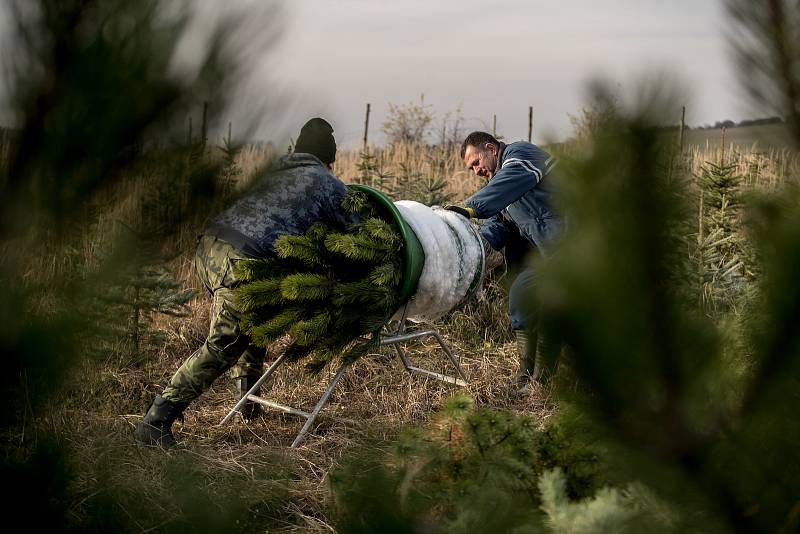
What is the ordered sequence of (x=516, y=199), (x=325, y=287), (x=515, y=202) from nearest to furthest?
1. (x=325, y=287)
2. (x=516, y=199)
3. (x=515, y=202)

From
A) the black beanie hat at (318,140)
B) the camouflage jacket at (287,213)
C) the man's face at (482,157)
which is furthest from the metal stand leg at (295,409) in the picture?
the man's face at (482,157)

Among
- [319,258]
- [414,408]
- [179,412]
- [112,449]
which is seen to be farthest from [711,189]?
[112,449]

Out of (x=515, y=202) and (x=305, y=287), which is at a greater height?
(x=515, y=202)

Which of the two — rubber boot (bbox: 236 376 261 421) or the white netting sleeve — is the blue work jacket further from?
rubber boot (bbox: 236 376 261 421)

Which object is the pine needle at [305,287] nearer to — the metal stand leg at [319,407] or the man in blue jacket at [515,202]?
the metal stand leg at [319,407]

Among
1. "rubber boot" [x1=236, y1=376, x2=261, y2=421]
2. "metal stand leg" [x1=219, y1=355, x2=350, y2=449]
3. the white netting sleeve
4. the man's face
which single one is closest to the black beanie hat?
the white netting sleeve

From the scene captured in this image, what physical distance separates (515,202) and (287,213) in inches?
82.6

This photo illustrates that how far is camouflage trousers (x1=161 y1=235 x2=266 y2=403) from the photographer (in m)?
4.32

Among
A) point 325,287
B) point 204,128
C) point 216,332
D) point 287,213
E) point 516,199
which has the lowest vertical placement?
point 216,332

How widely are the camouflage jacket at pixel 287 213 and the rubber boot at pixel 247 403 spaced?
1.17 meters

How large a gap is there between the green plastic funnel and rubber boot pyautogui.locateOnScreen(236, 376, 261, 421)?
1.31 metres

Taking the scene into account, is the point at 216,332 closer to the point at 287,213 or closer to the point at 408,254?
the point at 287,213

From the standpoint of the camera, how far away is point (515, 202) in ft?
19.3

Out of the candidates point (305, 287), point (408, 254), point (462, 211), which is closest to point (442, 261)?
point (408, 254)
